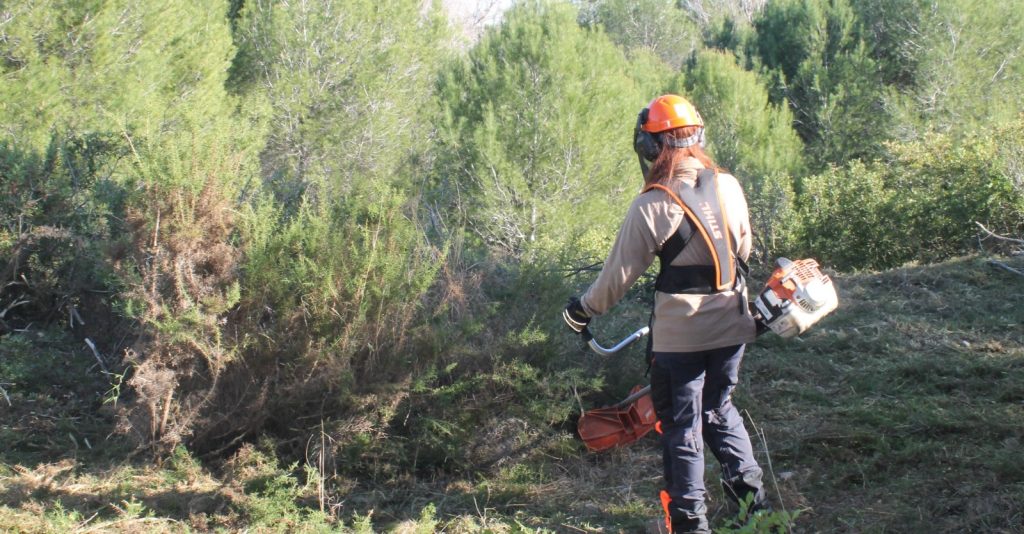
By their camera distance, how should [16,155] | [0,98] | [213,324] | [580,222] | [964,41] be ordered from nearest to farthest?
[213,324] → [16,155] → [0,98] → [580,222] → [964,41]

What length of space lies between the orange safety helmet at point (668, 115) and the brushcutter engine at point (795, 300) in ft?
2.37

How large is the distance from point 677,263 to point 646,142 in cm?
54

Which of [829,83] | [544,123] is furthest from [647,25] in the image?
[544,123]

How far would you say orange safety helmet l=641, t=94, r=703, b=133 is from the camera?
10.6 feet

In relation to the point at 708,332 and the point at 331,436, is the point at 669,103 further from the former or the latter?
the point at 331,436

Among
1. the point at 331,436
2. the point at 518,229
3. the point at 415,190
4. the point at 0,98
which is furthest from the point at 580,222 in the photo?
Answer: the point at 331,436

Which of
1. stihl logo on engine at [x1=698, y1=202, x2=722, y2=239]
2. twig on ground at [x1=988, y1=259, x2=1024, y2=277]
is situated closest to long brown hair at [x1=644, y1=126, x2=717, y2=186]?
stihl logo on engine at [x1=698, y1=202, x2=722, y2=239]

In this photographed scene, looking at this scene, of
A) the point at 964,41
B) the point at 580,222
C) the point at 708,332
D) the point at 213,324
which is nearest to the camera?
the point at 708,332

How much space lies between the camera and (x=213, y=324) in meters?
4.15

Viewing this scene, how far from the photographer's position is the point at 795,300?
123 inches

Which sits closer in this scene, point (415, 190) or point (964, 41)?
point (415, 190)

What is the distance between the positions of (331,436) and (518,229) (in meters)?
12.9

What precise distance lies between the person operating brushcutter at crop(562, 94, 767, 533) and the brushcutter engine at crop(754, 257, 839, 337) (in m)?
0.10

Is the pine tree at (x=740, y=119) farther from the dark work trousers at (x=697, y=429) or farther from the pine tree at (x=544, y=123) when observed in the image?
the dark work trousers at (x=697, y=429)
